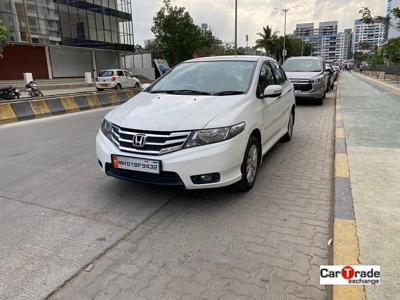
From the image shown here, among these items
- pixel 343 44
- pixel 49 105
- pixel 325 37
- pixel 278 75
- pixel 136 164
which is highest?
pixel 325 37

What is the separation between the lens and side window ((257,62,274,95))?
480 centimetres

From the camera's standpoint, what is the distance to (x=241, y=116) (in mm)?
3977

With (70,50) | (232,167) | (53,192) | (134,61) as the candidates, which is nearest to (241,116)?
(232,167)

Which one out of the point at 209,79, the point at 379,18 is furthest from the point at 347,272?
the point at 379,18

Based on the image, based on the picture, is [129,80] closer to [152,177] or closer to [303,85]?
[303,85]

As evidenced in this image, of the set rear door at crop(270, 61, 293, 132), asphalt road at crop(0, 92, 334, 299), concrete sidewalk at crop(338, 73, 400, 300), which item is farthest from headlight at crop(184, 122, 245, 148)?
rear door at crop(270, 61, 293, 132)

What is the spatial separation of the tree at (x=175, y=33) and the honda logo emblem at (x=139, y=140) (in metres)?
32.3

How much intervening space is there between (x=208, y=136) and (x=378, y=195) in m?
2.11

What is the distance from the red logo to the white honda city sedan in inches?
59.5

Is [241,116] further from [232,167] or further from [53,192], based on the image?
[53,192]

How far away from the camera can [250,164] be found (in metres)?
4.34

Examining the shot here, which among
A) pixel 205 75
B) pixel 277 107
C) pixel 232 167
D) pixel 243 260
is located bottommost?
pixel 243 260

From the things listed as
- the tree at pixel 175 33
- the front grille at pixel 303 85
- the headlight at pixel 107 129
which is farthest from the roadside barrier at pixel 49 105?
the tree at pixel 175 33

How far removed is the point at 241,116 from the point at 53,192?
2.63 m
